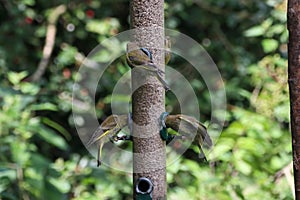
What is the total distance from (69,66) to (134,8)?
1.88 meters

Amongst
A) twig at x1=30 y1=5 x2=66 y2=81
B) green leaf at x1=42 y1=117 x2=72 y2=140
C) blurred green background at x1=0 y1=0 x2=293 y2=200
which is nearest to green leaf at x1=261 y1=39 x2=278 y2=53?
blurred green background at x1=0 y1=0 x2=293 y2=200

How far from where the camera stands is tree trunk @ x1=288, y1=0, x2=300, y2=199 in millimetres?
1074

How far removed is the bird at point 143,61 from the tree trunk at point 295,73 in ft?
0.69

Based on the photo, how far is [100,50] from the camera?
2.70 m

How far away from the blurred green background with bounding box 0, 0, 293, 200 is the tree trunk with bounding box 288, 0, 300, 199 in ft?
2.47

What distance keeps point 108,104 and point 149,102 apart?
1.75 metres

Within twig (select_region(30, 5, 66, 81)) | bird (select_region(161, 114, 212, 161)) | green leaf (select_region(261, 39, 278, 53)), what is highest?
twig (select_region(30, 5, 66, 81))

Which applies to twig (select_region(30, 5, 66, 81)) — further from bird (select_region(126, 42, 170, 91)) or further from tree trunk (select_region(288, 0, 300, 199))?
tree trunk (select_region(288, 0, 300, 199))

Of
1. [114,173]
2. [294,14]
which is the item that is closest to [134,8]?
[294,14]

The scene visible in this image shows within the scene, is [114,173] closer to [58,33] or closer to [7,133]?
[7,133]

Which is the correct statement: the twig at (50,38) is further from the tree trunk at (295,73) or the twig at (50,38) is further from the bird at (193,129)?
the tree trunk at (295,73)

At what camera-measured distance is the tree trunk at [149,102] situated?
3.85 feet

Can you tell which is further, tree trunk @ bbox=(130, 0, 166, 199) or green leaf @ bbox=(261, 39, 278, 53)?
green leaf @ bbox=(261, 39, 278, 53)

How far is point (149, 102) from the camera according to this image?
→ 3.87 feet
